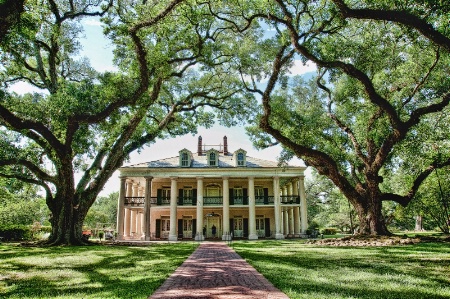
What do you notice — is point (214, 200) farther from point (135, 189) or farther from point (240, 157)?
point (135, 189)

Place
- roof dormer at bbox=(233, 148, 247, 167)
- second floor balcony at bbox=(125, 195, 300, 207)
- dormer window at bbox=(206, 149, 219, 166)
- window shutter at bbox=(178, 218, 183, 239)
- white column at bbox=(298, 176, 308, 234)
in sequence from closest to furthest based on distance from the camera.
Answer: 1. white column at bbox=(298, 176, 308, 234)
2. roof dormer at bbox=(233, 148, 247, 167)
3. dormer window at bbox=(206, 149, 219, 166)
4. second floor balcony at bbox=(125, 195, 300, 207)
5. window shutter at bbox=(178, 218, 183, 239)

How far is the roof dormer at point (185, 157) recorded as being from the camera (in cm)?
3017

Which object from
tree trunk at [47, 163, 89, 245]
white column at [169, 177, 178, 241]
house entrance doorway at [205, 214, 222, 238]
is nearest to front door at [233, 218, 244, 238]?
house entrance doorway at [205, 214, 222, 238]

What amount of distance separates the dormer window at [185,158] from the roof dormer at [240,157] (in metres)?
4.36

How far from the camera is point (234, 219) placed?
1266 inches

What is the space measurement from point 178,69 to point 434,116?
1603 centimetres

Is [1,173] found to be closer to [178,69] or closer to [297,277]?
[178,69]

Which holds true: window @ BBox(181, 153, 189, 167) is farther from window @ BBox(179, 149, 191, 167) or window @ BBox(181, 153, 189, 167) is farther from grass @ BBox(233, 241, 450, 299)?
grass @ BBox(233, 241, 450, 299)

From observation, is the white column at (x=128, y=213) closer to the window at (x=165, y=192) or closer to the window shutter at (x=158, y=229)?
the window shutter at (x=158, y=229)

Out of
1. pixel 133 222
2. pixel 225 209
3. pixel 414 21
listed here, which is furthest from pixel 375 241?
pixel 133 222

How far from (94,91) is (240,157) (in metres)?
18.8

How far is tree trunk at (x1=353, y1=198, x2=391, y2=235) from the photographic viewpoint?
17859 mm

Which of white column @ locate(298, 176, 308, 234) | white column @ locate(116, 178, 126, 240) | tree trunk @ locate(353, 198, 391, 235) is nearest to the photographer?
tree trunk @ locate(353, 198, 391, 235)

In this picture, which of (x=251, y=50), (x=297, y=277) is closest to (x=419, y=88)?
(x=251, y=50)
